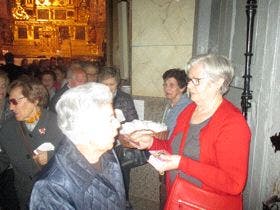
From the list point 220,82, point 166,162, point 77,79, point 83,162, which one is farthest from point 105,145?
point 77,79

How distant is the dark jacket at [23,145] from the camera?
141 inches

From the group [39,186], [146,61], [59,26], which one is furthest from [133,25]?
[59,26]

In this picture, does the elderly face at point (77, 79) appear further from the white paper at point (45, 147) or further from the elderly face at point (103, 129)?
the elderly face at point (103, 129)

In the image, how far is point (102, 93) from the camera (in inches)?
90.1

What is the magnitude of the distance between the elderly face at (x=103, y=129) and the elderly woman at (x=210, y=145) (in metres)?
0.59

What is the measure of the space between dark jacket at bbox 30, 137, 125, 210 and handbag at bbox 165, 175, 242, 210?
2.02ft

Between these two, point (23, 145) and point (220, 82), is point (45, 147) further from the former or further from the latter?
point (220, 82)

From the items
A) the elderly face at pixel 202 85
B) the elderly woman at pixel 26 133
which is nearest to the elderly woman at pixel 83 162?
the elderly face at pixel 202 85

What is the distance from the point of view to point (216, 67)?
2861 millimetres

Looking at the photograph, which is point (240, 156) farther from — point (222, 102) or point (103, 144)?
point (103, 144)

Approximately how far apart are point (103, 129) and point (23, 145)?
164 cm

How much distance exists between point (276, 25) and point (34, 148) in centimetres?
272

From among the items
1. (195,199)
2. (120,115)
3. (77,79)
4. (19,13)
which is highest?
(19,13)

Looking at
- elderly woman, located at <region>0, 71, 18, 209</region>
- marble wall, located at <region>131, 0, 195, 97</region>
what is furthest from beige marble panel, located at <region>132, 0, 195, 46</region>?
elderly woman, located at <region>0, 71, 18, 209</region>
